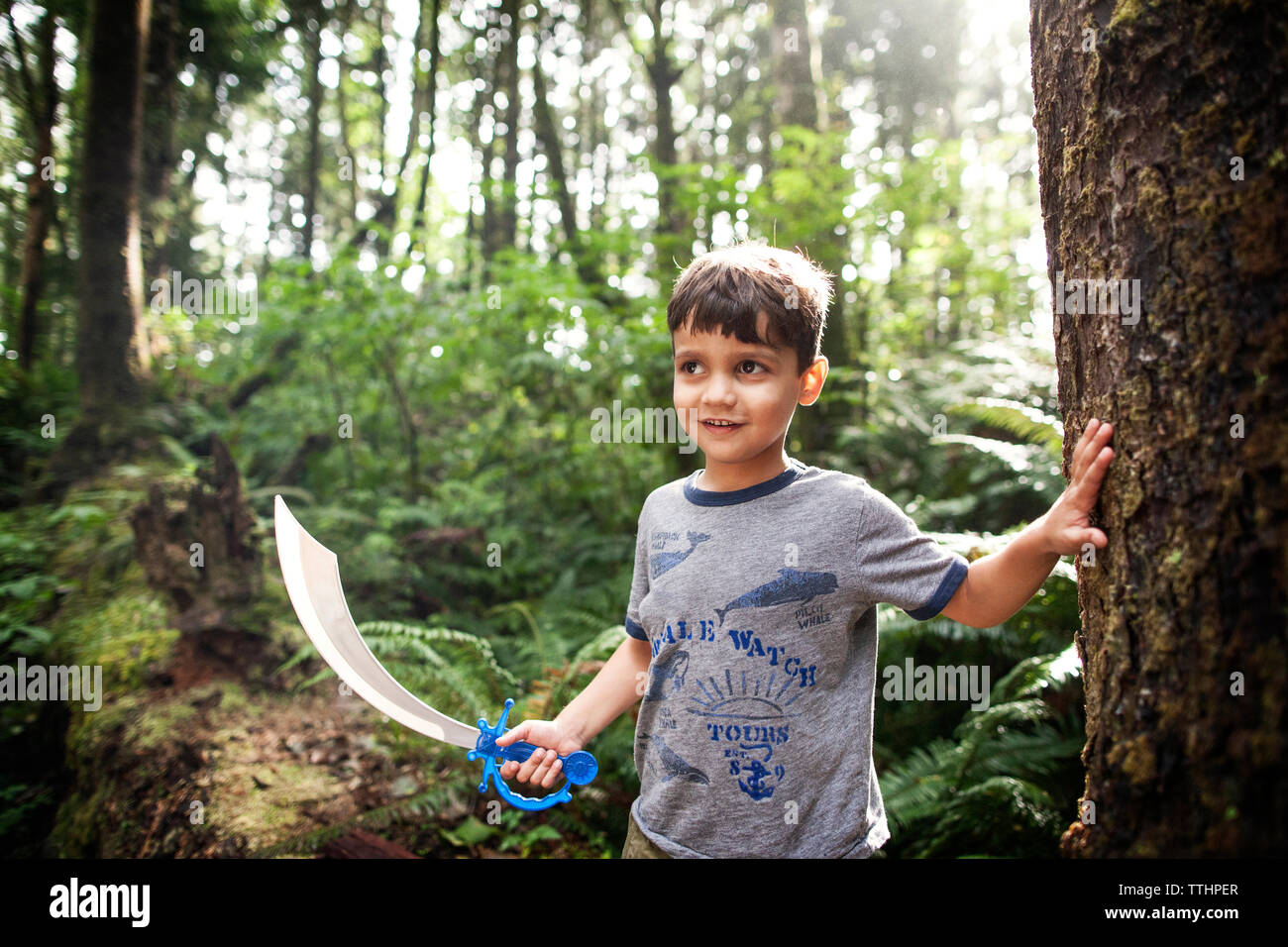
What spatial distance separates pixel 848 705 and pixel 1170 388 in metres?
0.97

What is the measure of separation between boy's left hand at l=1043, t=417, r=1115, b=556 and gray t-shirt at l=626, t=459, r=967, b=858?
8.4 inches

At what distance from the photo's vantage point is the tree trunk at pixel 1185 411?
119cm

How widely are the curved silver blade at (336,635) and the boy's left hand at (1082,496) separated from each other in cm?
149

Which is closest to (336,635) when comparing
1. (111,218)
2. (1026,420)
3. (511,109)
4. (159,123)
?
(1026,420)

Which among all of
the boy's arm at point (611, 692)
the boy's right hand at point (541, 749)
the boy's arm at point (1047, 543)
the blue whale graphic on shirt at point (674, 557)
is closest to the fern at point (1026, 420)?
the boy's arm at point (1047, 543)

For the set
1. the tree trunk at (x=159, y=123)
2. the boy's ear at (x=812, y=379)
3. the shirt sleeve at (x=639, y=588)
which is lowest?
the shirt sleeve at (x=639, y=588)

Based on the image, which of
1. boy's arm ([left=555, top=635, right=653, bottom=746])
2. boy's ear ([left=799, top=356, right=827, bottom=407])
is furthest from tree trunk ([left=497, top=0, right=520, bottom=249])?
boy's arm ([left=555, top=635, right=653, bottom=746])

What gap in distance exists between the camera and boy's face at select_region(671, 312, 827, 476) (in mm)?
1731

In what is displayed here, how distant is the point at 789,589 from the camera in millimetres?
1701

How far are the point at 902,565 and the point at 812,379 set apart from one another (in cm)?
56

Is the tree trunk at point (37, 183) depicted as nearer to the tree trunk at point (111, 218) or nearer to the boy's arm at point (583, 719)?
the tree trunk at point (111, 218)

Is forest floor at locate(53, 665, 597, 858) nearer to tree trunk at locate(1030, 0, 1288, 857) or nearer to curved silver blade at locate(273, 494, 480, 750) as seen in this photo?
curved silver blade at locate(273, 494, 480, 750)

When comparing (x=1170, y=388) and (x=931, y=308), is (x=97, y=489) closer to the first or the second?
(x=1170, y=388)

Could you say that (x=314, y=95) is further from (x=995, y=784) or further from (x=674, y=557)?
(x=995, y=784)
